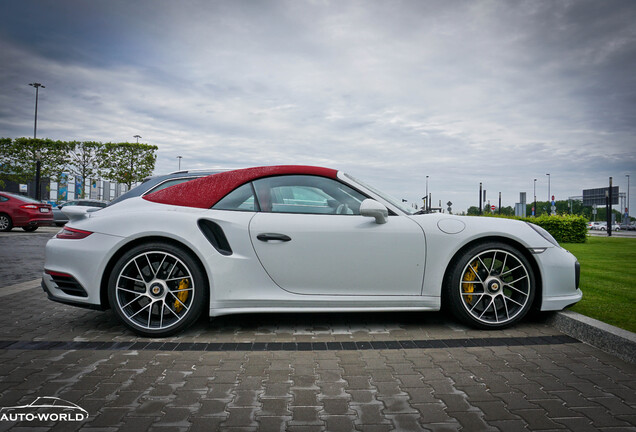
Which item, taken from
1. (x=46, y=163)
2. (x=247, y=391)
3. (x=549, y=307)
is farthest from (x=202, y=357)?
(x=46, y=163)

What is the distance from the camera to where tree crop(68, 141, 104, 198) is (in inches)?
1497

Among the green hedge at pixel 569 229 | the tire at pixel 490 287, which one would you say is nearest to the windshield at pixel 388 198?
the tire at pixel 490 287

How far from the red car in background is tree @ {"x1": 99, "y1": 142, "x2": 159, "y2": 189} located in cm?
2413

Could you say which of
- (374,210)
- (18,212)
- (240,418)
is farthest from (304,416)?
(18,212)

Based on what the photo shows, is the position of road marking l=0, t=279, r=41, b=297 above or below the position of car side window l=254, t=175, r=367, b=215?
below

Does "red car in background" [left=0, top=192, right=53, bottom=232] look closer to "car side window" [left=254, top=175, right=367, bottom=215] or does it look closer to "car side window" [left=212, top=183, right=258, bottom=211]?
"car side window" [left=212, top=183, right=258, bottom=211]

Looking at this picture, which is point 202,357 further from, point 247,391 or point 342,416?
point 342,416

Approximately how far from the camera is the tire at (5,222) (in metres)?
16.6

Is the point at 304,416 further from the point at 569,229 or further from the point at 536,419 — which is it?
the point at 569,229

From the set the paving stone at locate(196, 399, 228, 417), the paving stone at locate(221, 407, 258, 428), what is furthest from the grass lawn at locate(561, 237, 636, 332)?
the paving stone at locate(196, 399, 228, 417)

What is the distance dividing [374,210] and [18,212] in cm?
1772

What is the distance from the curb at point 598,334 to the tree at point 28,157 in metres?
40.5

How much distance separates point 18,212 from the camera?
16609 millimetres

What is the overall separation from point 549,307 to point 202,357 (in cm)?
305
